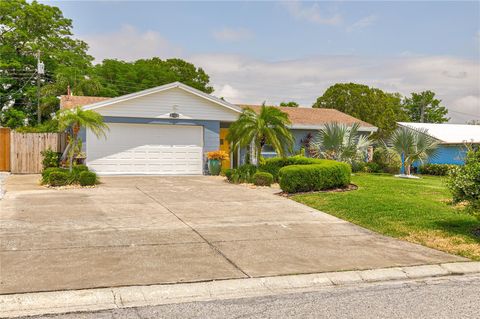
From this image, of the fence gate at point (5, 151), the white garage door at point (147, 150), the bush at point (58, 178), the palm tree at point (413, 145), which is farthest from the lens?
the fence gate at point (5, 151)

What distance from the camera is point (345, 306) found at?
17.8 ft

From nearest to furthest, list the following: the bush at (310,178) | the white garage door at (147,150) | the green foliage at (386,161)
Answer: the bush at (310,178) → the white garage door at (147,150) → the green foliage at (386,161)

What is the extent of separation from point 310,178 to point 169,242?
23.6 feet

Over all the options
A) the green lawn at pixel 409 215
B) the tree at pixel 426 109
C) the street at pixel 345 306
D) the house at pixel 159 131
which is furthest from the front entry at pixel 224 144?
the tree at pixel 426 109

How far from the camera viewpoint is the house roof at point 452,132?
29.4m

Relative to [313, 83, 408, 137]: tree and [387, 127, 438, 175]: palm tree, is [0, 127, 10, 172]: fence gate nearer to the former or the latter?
[387, 127, 438, 175]: palm tree

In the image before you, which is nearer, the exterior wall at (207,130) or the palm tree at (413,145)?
the exterior wall at (207,130)

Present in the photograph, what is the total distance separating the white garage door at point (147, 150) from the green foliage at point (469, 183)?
46.7ft

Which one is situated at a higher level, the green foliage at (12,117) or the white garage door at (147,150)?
the green foliage at (12,117)

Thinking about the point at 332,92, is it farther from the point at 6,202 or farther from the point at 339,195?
the point at 6,202

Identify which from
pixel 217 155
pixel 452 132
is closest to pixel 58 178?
pixel 217 155

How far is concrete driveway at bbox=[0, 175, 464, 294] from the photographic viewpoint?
6395mm

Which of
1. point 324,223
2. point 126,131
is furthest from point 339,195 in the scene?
point 126,131

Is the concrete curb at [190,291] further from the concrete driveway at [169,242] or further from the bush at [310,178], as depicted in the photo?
the bush at [310,178]
